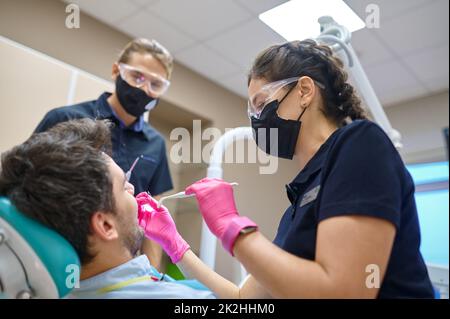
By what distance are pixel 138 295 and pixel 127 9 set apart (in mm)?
1268

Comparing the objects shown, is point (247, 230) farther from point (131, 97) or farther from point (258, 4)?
point (131, 97)

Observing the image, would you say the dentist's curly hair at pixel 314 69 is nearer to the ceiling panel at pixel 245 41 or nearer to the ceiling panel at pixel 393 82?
the ceiling panel at pixel 245 41

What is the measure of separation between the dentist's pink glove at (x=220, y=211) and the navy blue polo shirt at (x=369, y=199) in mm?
137

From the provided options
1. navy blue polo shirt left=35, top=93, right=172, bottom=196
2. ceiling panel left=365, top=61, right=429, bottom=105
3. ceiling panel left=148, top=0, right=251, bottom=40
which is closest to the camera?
ceiling panel left=148, top=0, right=251, bottom=40

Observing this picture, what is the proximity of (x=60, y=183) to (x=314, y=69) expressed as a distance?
26.3 inches

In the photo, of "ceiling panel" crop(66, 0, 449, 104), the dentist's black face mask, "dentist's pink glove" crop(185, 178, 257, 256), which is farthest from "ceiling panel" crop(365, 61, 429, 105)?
"dentist's pink glove" crop(185, 178, 257, 256)

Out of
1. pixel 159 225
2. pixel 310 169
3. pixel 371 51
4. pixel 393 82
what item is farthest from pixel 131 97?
pixel 393 82

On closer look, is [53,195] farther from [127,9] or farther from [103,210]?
[127,9]

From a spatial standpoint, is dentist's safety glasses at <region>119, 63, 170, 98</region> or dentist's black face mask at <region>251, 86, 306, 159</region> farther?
dentist's safety glasses at <region>119, 63, 170, 98</region>

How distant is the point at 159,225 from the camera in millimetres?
1002

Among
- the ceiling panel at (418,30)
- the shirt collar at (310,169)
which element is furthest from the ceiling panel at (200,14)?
the ceiling panel at (418,30)

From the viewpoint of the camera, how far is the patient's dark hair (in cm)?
68

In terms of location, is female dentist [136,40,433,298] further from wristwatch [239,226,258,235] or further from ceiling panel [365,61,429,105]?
ceiling panel [365,61,429,105]

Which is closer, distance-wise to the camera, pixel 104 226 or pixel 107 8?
pixel 104 226
